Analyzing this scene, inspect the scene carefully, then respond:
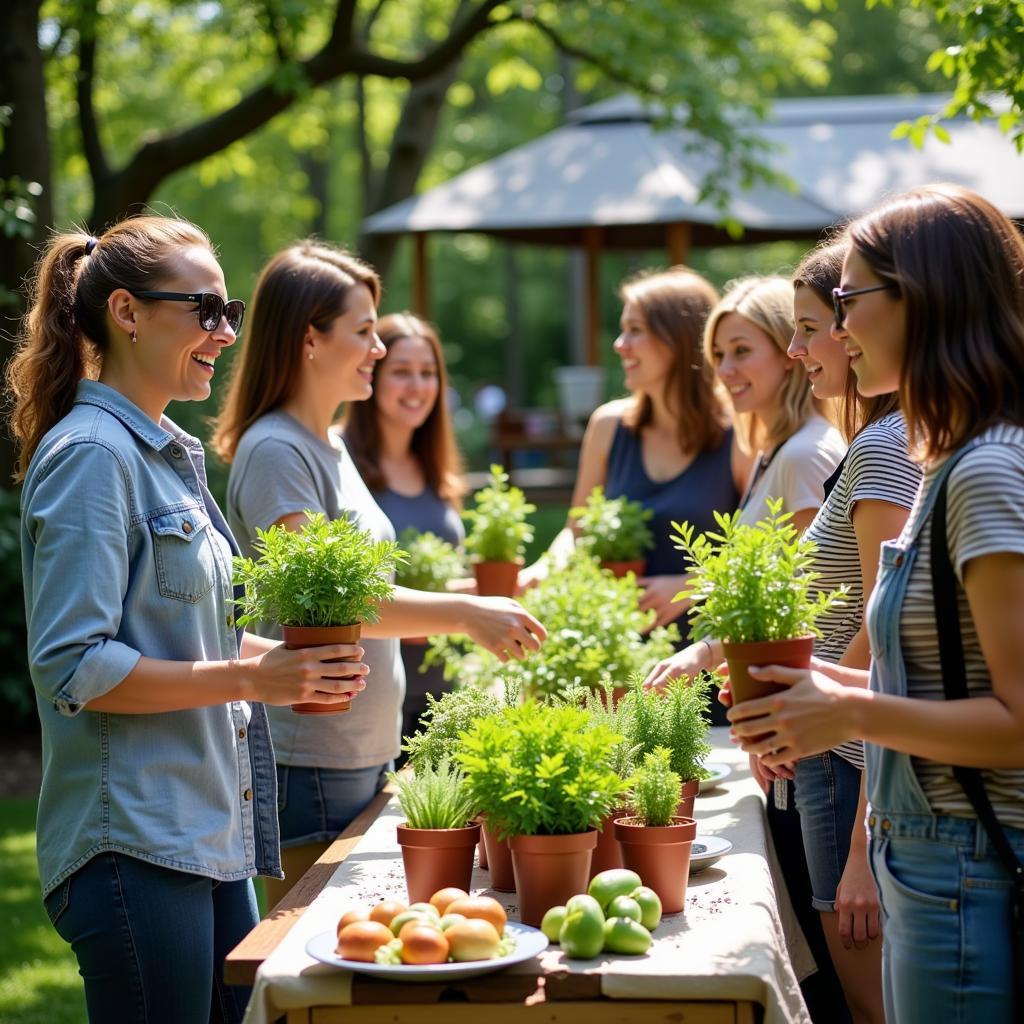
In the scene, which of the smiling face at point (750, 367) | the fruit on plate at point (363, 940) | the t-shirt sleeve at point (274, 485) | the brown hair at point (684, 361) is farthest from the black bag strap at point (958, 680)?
the brown hair at point (684, 361)

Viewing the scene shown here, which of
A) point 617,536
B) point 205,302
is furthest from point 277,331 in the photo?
point 617,536

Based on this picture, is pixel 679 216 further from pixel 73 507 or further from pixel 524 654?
pixel 73 507

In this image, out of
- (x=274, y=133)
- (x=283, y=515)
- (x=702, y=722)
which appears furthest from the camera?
(x=274, y=133)

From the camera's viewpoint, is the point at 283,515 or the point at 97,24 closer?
the point at 283,515

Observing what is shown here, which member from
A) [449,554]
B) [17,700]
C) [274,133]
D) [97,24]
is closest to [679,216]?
[97,24]

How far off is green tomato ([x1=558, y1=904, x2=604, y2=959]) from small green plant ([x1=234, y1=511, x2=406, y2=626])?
2.40ft

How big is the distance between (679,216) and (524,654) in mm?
8613

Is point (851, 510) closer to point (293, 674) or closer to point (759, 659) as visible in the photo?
point (759, 659)

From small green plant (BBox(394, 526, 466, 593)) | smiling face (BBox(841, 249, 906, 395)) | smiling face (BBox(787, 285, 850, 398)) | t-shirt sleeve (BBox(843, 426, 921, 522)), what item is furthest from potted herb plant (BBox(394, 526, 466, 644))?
smiling face (BBox(841, 249, 906, 395))

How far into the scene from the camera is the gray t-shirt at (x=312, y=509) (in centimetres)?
353

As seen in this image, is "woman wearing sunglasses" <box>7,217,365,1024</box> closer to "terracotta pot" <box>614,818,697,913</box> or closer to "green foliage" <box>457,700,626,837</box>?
"green foliage" <box>457,700,626,837</box>

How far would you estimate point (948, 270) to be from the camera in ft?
7.35

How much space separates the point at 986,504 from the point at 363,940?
125 cm

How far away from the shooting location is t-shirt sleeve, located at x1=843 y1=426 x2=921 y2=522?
2.81 m
